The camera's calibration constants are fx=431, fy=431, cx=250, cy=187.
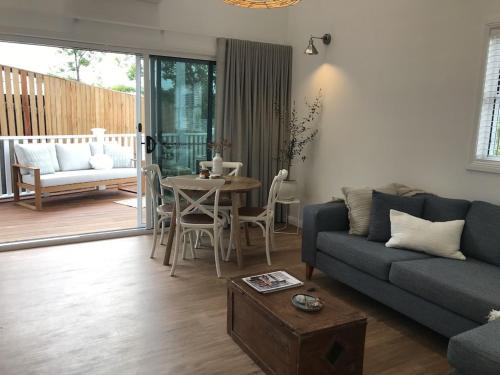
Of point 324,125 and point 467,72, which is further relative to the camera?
point 324,125

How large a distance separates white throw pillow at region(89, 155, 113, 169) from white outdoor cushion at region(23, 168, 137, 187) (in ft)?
0.45

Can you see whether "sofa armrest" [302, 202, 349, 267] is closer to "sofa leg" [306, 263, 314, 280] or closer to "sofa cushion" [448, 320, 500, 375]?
"sofa leg" [306, 263, 314, 280]

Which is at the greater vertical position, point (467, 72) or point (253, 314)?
point (467, 72)

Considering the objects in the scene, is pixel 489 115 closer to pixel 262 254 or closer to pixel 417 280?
pixel 417 280

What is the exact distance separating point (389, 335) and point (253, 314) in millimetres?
969

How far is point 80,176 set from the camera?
645cm

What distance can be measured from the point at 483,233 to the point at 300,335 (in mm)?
1676

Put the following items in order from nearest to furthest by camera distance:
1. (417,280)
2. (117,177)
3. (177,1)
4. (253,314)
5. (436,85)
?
(253,314) < (417,280) < (436,85) < (177,1) < (117,177)

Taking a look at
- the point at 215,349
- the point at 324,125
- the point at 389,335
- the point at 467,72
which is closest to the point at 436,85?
the point at 467,72

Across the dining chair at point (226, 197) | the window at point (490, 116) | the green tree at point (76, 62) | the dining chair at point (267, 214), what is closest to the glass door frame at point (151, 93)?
the dining chair at point (226, 197)

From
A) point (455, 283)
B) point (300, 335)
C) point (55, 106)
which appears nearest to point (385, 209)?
point (455, 283)

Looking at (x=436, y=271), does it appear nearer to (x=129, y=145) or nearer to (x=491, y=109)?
(x=491, y=109)

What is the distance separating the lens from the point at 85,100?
25.5 ft

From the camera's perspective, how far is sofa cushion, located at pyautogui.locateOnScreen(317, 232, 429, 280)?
9.45ft
